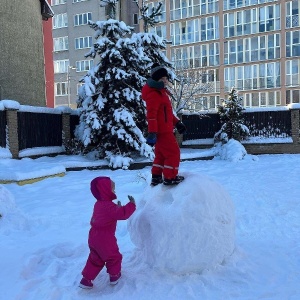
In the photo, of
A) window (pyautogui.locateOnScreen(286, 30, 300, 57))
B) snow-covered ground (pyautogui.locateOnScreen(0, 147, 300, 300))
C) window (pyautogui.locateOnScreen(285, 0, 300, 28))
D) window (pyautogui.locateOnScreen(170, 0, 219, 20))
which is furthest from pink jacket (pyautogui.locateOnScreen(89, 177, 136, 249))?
window (pyautogui.locateOnScreen(170, 0, 219, 20))

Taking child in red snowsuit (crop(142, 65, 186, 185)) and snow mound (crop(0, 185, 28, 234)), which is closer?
child in red snowsuit (crop(142, 65, 186, 185))

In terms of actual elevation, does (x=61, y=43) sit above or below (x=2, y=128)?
above

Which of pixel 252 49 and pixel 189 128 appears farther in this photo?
pixel 252 49

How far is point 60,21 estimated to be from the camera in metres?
48.9

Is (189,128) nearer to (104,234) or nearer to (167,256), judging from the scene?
(167,256)

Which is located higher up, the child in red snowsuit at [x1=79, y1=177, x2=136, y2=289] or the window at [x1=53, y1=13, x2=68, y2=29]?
the window at [x1=53, y1=13, x2=68, y2=29]

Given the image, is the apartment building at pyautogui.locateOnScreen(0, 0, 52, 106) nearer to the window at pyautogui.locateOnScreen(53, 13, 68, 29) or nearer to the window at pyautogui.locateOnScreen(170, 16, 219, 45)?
the window at pyautogui.locateOnScreen(170, 16, 219, 45)

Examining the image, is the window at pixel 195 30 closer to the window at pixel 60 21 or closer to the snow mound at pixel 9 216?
the window at pixel 60 21

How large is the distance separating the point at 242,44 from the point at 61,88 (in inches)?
943

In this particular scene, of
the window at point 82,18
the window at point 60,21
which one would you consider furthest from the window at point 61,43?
the window at point 82,18

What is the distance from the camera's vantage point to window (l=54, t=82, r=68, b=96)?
49.9m

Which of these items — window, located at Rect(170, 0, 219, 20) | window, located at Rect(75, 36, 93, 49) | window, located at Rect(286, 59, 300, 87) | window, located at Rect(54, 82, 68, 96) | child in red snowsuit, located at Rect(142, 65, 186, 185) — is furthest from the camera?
window, located at Rect(54, 82, 68, 96)

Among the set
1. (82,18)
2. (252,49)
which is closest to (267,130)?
(252,49)

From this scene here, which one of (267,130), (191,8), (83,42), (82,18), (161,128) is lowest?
(267,130)
